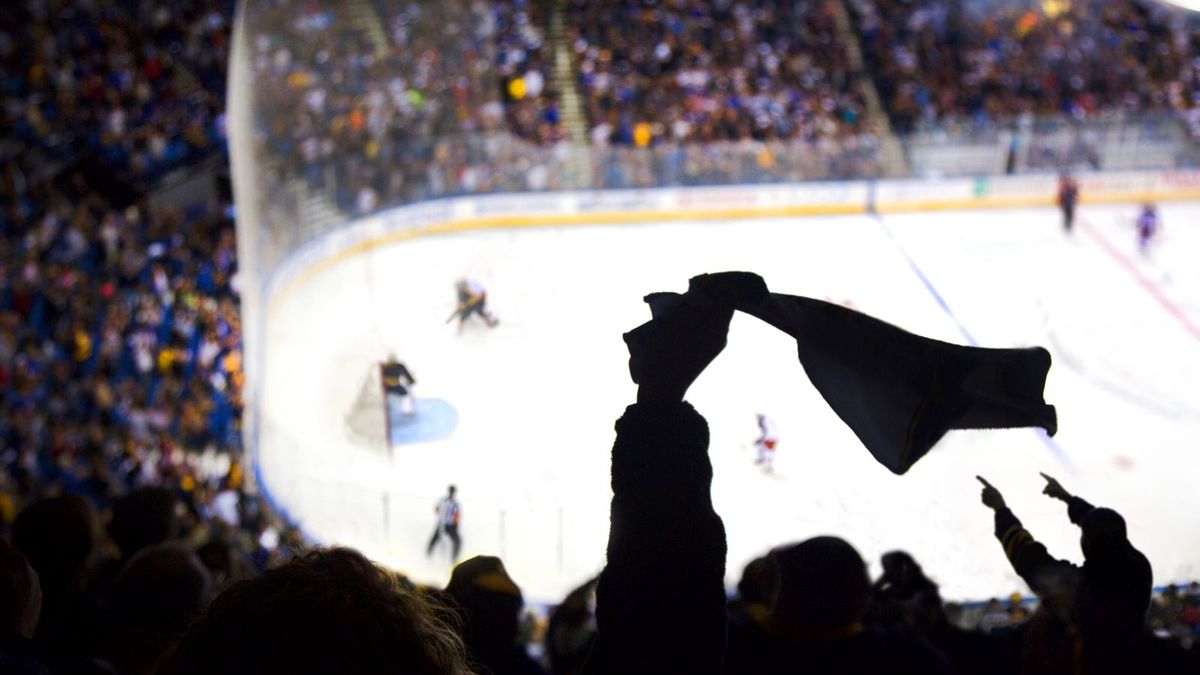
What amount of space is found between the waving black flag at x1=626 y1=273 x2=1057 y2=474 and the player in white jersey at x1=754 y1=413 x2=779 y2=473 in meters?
6.00

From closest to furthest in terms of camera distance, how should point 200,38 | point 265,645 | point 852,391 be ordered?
1. point 265,645
2. point 852,391
3. point 200,38

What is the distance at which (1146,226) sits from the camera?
14.5 metres

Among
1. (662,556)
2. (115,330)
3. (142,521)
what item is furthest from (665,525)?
(115,330)

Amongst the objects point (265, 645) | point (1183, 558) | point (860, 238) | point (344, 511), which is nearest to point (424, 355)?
point (344, 511)

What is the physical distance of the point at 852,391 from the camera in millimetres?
2012

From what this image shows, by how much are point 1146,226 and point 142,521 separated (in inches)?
554

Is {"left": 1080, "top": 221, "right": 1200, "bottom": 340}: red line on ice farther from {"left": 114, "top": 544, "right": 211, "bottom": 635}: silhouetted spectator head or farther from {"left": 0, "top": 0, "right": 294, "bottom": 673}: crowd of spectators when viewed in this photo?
{"left": 114, "top": 544, "right": 211, "bottom": 635}: silhouetted spectator head

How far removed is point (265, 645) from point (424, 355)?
8531mm

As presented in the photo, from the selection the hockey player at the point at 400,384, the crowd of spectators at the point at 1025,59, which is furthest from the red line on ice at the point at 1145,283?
the hockey player at the point at 400,384

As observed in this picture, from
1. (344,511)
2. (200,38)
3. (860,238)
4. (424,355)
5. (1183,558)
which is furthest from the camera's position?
(200,38)

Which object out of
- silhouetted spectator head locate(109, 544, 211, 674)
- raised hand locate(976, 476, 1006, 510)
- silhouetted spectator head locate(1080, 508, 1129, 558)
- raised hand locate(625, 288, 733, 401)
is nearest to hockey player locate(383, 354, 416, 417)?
silhouetted spectator head locate(109, 544, 211, 674)

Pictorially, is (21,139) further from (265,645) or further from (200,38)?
(265,645)

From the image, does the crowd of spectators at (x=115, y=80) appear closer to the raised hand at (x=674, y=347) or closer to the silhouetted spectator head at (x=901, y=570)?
the silhouetted spectator head at (x=901, y=570)

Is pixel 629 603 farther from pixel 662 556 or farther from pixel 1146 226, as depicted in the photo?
pixel 1146 226
